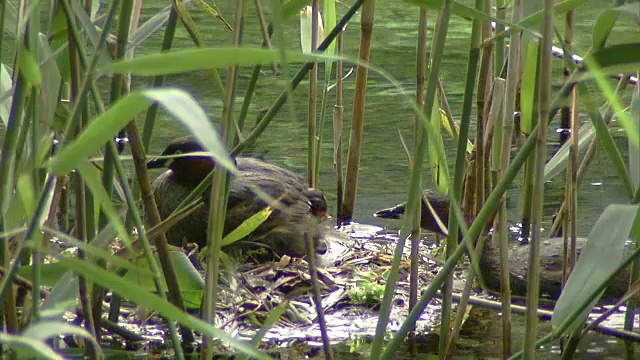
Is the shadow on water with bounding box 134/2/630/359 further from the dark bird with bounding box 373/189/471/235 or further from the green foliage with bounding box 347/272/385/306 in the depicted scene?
the green foliage with bounding box 347/272/385/306

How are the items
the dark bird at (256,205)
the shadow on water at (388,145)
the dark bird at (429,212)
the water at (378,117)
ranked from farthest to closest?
the water at (378,117) < the dark bird at (429,212) < the dark bird at (256,205) < the shadow on water at (388,145)

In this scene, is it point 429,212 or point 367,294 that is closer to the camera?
point 367,294

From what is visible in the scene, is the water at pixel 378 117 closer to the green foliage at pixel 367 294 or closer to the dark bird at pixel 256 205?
the dark bird at pixel 256 205

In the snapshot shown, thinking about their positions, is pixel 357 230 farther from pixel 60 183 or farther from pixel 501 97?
pixel 60 183

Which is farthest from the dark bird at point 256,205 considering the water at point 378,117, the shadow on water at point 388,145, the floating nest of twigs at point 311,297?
the shadow on water at point 388,145

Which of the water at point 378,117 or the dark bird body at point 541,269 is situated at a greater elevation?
the water at point 378,117

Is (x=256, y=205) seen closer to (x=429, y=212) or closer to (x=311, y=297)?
(x=311, y=297)

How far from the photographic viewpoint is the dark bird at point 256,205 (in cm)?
409

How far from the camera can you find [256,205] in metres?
4.16

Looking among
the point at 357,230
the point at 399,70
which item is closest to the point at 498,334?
the point at 357,230

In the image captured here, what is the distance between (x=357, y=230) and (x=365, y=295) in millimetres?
930

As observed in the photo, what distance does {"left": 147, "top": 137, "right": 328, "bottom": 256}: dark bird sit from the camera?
4.09 m

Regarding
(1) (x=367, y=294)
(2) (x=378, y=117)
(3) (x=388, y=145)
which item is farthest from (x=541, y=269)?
(2) (x=378, y=117)

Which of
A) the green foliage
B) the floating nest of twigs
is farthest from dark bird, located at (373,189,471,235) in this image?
the green foliage
